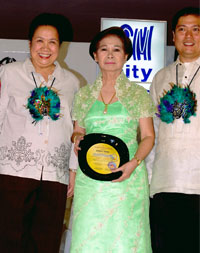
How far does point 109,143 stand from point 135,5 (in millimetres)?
3104

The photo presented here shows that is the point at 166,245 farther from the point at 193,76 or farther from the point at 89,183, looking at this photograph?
the point at 193,76

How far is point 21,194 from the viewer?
→ 2.48m

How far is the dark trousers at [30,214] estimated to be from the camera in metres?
2.49

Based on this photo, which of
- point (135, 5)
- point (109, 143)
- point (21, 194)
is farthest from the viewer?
point (135, 5)

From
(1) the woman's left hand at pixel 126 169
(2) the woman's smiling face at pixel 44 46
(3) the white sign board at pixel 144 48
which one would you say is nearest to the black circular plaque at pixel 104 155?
(1) the woman's left hand at pixel 126 169

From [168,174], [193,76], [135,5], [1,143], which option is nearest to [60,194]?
[1,143]

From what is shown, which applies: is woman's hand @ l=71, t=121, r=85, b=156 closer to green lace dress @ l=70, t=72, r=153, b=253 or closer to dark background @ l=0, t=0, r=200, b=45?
green lace dress @ l=70, t=72, r=153, b=253

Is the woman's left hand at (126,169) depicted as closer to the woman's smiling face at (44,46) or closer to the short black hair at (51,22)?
the woman's smiling face at (44,46)

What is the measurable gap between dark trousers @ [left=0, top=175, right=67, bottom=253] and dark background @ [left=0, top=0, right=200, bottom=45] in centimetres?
293

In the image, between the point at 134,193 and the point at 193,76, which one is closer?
the point at 134,193

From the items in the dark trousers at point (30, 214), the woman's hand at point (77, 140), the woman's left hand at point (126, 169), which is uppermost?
the woman's hand at point (77, 140)

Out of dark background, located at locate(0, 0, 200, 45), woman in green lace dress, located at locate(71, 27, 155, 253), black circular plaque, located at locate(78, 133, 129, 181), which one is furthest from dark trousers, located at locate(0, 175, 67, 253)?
dark background, located at locate(0, 0, 200, 45)

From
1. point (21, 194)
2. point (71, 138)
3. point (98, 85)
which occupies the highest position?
point (98, 85)

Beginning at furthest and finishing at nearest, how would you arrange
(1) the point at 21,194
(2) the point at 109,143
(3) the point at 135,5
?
(3) the point at 135,5 < (1) the point at 21,194 < (2) the point at 109,143
